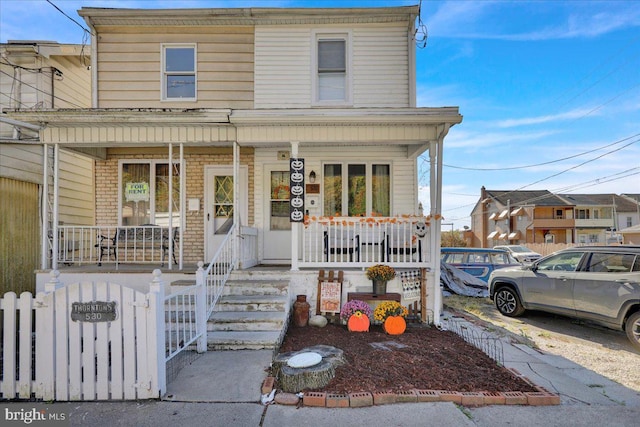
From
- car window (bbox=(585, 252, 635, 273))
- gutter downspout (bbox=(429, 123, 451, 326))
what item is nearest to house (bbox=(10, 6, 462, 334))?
gutter downspout (bbox=(429, 123, 451, 326))

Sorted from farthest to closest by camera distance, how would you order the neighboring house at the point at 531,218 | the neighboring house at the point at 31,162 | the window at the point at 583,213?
the window at the point at 583,213
the neighboring house at the point at 531,218
the neighboring house at the point at 31,162

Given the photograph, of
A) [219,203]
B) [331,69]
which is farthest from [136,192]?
[331,69]

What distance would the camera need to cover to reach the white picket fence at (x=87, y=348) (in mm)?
→ 3268

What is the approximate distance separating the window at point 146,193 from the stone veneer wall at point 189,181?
0.56 feet

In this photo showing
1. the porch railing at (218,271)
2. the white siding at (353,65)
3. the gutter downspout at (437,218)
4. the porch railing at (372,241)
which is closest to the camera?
the porch railing at (218,271)

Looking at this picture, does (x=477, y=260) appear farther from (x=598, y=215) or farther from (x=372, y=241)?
(x=598, y=215)

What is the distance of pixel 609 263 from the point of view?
5.93 m

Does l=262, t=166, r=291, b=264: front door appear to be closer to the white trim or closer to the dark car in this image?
the white trim

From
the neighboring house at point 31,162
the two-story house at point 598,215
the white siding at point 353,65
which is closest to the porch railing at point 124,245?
the neighboring house at point 31,162

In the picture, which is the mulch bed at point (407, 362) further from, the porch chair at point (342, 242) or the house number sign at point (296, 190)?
the house number sign at point (296, 190)

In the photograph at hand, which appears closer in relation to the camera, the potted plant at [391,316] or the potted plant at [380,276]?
the potted plant at [391,316]

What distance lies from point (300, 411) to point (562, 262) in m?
6.13

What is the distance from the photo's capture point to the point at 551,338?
6031 millimetres

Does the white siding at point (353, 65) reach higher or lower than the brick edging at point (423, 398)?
higher
